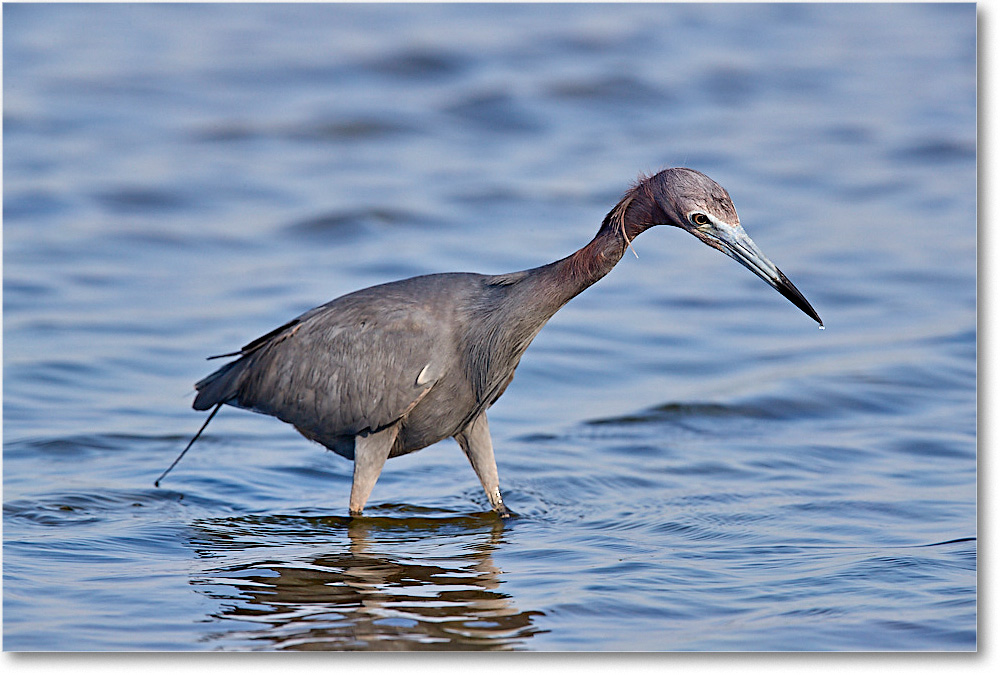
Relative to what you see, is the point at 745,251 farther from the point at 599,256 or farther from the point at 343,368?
the point at 343,368

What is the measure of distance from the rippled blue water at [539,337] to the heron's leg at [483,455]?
0.67 feet

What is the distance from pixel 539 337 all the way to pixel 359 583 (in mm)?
4897

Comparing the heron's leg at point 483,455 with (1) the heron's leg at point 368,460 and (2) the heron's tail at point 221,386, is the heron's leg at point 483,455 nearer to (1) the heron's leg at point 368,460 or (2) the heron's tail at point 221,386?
(1) the heron's leg at point 368,460

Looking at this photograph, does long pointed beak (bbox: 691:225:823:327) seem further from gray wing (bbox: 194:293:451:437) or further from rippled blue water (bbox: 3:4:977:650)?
gray wing (bbox: 194:293:451:437)

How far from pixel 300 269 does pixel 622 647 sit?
7128 mm

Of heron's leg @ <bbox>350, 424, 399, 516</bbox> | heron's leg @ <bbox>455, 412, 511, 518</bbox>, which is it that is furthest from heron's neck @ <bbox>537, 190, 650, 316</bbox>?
heron's leg @ <bbox>350, 424, 399, 516</bbox>

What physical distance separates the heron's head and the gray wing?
1.38m

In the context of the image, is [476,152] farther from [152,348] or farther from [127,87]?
[152,348]

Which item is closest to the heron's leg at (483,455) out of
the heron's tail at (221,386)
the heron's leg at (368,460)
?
the heron's leg at (368,460)

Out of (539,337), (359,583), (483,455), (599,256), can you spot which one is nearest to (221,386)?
(483,455)

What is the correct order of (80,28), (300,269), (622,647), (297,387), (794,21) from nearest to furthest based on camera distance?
(622,647) → (297,387) → (300,269) → (80,28) → (794,21)

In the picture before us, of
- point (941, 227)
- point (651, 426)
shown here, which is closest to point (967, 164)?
point (941, 227)

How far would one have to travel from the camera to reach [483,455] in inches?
255

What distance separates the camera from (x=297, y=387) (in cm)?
643
